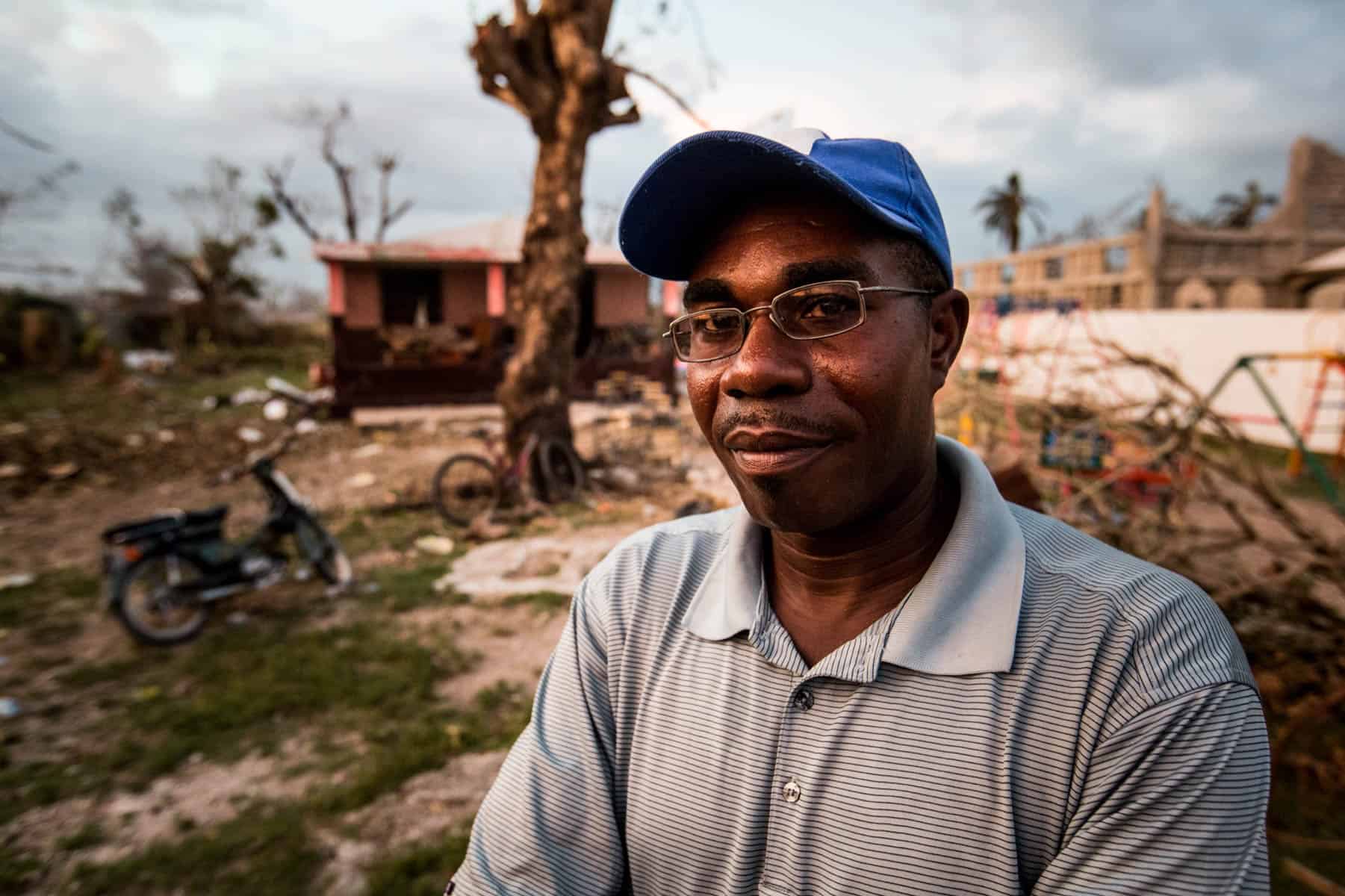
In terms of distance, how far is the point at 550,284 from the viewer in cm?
800

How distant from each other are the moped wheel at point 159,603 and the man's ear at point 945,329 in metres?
5.22

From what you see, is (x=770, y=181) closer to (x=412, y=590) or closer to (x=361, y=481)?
(x=412, y=590)

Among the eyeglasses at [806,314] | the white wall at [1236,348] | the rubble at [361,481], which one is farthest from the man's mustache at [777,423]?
the rubble at [361,481]

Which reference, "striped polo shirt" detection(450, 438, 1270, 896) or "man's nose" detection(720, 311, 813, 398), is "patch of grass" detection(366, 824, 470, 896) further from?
"man's nose" detection(720, 311, 813, 398)

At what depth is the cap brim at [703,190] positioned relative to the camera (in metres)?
1.13

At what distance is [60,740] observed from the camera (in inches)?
148

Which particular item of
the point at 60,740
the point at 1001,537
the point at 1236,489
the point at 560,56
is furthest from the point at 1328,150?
the point at 60,740

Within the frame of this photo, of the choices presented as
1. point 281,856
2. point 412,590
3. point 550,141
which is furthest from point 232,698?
point 550,141

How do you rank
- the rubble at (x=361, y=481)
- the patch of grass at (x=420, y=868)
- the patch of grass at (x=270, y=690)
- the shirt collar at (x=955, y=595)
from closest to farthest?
the shirt collar at (x=955, y=595) < the patch of grass at (x=420, y=868) < the patch of grass at (x=270, y=690) < the rubble at (x=361, y=481)

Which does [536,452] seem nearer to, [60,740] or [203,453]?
[60,740]

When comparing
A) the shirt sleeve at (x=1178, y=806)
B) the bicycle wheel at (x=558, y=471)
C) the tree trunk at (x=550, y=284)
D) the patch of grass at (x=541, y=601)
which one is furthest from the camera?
the bicycle wheel at (x=558, y=471)

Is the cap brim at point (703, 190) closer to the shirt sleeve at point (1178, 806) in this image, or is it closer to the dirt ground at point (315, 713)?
the shirt sleeve at point (1178, 806)

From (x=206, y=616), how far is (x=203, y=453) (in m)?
7.04

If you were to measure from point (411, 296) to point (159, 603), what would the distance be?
13562 mm
